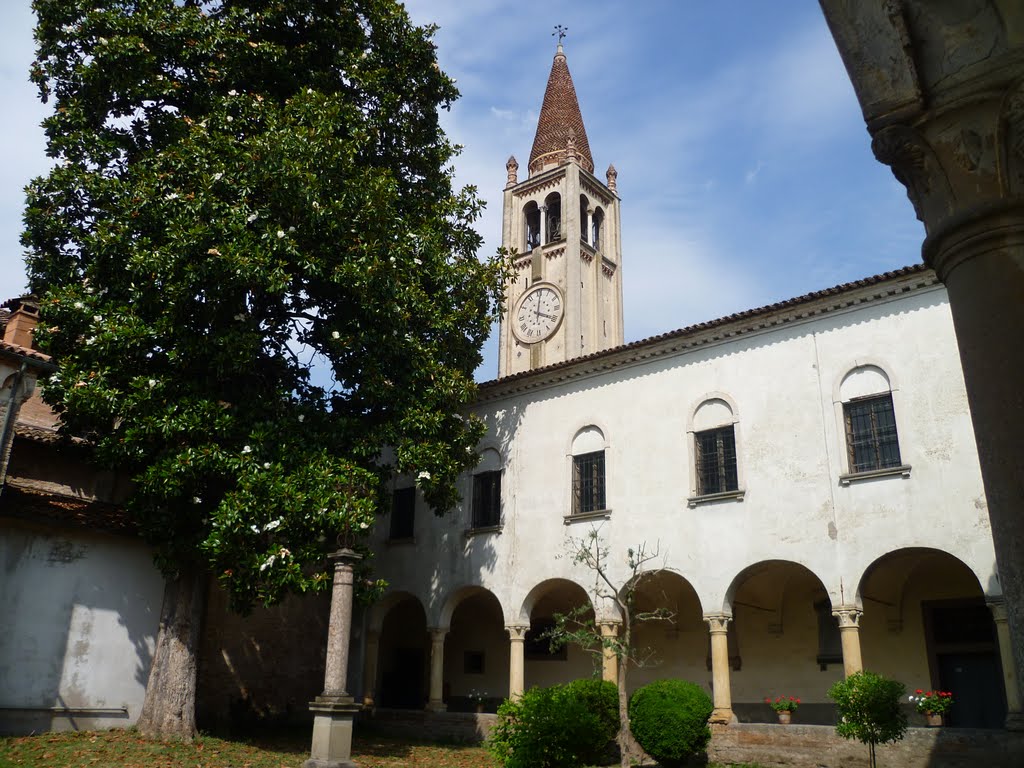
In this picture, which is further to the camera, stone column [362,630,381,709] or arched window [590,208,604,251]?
arched window [590,208,604,251]

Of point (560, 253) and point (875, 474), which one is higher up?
point (560, 253)

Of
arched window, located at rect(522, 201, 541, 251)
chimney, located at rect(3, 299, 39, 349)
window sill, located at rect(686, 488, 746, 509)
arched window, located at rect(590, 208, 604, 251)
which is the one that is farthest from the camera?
arched window, located at rect(590, 208, 604, 251)

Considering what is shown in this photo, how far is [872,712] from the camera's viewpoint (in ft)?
40.4

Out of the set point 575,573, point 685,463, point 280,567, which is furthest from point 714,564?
point 280,567

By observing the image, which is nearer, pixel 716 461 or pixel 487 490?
pixel 716 461

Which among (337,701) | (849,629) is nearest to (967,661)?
(849,629)

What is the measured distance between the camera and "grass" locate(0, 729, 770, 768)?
500 inches

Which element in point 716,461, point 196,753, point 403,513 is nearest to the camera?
point 196,753

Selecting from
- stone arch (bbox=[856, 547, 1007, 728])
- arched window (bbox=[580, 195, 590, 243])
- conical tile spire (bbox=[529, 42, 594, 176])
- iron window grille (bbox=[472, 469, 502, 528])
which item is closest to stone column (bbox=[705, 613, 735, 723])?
stone arch (bbox=[856, 547, 1007, 728])

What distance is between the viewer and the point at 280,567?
1398 cm

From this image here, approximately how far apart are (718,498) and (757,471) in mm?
932

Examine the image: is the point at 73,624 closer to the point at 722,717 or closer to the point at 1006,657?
the point at 722,717

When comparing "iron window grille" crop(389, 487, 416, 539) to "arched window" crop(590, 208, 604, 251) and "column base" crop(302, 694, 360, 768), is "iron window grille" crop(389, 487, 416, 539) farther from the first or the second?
"arched window" crop(590, 208, 604, 251)

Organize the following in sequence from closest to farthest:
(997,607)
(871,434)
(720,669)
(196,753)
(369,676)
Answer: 1. (997,607)
2. (196,753)
3. (871,434)
4. (720,669)
5. (369,676)
